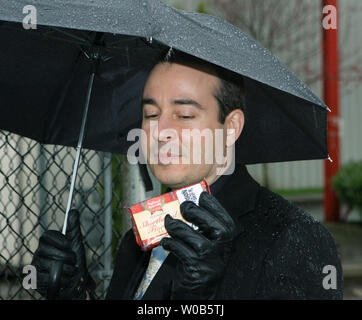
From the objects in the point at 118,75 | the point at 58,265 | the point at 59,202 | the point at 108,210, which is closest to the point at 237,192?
the point at 58,265

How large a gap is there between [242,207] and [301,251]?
0.31m

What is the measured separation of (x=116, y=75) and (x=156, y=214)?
0.89 m

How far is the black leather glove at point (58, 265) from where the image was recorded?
7.31 ft

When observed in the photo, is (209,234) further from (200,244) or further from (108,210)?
(108,210)

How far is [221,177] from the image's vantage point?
2348 mm

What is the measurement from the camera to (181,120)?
2.21 meters

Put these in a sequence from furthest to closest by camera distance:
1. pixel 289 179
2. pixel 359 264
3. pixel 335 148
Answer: pixel 289 179
pixel 335 148
pixel 359 264

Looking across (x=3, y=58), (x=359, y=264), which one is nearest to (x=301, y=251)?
(x=3, y=58)

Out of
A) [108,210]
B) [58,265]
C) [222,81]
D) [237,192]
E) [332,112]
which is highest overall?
[332,112]

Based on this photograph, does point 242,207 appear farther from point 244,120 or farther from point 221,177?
point 244,120

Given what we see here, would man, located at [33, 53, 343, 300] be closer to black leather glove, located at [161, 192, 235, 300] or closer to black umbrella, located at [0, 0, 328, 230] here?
black leather glove, located at [161, 192, 235, 300]

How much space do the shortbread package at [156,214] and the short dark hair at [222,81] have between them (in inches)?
12.6

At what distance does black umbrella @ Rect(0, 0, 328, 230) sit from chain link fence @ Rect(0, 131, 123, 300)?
1.75ft

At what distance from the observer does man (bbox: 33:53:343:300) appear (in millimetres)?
1947
